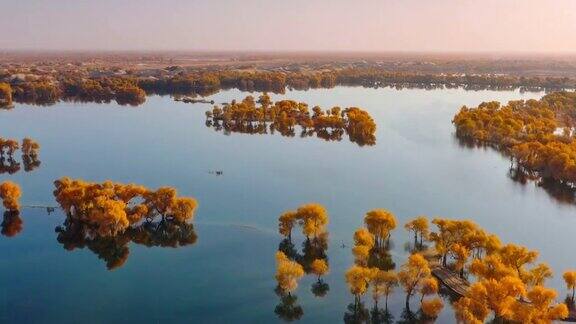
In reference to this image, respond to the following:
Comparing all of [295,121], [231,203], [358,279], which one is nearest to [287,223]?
[231,203]

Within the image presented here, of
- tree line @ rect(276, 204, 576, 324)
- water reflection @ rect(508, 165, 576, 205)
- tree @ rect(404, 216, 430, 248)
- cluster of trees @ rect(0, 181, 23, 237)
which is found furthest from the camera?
water reflection @ rect(508, 165, 576, 205)

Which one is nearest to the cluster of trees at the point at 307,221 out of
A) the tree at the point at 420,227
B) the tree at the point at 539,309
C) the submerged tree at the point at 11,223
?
the tree at the point at 420,227

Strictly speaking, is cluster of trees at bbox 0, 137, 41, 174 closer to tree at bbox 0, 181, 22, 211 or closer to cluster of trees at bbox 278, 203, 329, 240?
tree at bbox 0, 181, 22, 211

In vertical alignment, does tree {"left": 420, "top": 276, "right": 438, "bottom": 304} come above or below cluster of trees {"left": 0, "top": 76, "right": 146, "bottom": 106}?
below

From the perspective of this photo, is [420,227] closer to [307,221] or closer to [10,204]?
[307,221]

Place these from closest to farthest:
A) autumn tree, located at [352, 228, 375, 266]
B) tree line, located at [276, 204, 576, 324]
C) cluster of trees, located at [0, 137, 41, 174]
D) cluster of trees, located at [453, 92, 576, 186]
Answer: tree line, located at [276, 204, 576, 324]
autumn tree, located at [352, 228, 375, 266]
cluster of trees, located at [453, 92, 576, 186]
cluster of trees, located at [0, 137, 41, 174]

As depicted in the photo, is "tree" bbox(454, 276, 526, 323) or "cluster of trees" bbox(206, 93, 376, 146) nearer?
"tree" bbox(454, 276, 526, 323)

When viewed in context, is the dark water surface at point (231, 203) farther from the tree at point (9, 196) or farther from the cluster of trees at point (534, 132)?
the cluster of trees at point (534, 132)

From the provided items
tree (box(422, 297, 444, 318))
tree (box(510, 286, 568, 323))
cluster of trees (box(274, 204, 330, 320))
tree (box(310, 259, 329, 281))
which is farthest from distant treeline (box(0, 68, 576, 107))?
tree (box(510, 286, 568, 323))
